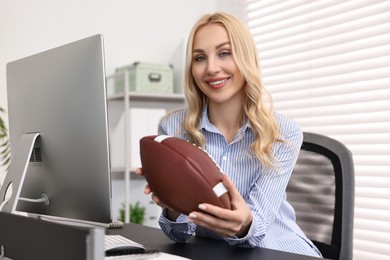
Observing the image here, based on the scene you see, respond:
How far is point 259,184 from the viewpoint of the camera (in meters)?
1.47

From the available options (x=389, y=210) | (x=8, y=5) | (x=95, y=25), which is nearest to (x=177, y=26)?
(x=95, y=25)

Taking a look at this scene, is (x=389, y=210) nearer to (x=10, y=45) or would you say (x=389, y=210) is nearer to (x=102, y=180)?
(x=102, y=180)

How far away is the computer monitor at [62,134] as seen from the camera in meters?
1.11

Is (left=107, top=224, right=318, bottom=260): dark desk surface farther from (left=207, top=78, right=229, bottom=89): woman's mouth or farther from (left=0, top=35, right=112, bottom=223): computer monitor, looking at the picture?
(left=207, top=78, right=229, bottom=89): woman's mouth

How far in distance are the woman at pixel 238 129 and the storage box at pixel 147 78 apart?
188 centimetres

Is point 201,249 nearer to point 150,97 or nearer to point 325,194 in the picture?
point 325,194

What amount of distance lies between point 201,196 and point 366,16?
1.96m

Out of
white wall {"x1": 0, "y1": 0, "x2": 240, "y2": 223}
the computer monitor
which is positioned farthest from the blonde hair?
white wall {"x1": 0, "y1": 0, "x2": 240, "y2": 223}

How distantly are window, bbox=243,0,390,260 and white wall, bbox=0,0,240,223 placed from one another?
0.68m

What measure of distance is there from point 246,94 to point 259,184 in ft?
0.97

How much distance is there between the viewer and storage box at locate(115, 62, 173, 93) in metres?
3.53

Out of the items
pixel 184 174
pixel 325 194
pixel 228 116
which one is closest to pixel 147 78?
pixel 228 116

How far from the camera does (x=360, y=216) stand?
9.05ft

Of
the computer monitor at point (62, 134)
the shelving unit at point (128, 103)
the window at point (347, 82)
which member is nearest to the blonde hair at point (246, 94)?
the computer monitor at point (62, 134)
